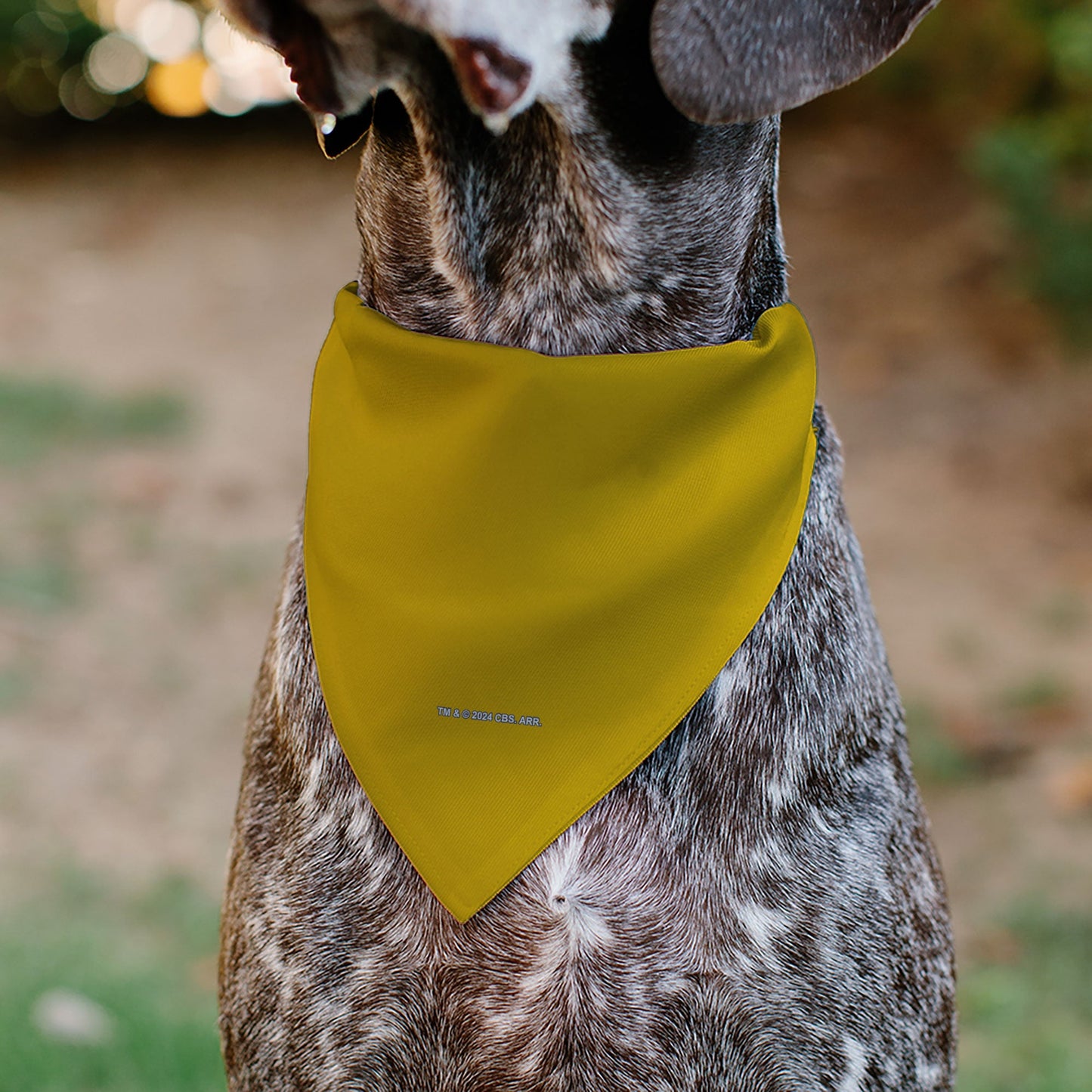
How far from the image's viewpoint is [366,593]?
224cm

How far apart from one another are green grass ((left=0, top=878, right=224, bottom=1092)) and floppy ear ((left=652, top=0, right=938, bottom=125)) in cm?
280

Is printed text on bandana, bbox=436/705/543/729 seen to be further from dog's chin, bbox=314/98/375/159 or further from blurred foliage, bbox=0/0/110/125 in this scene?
blurred foliage, bbox=0/0/110/125

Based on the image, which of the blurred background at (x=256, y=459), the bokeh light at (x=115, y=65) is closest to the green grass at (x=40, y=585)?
the blurred background at (x=256, y=459)

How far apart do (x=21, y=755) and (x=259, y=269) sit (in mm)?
5061

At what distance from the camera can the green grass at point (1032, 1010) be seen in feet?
12.8

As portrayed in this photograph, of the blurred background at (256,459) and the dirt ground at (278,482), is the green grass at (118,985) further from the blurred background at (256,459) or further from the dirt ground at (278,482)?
the dirt ground at (278,482)

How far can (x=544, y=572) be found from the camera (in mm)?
2193

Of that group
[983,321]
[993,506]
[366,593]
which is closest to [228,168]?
[983,321]

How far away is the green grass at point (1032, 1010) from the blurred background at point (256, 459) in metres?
0.01

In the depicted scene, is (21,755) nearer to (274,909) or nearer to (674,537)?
(274,909)

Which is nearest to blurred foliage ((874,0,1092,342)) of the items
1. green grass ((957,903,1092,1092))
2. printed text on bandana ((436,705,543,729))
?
green grass ((957,903,1092,1092))

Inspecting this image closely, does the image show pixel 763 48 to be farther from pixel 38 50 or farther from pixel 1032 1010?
pixel 38 50

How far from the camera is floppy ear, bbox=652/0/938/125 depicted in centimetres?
188

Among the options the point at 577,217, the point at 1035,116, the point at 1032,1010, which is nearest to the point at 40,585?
the point at 1032,1010
